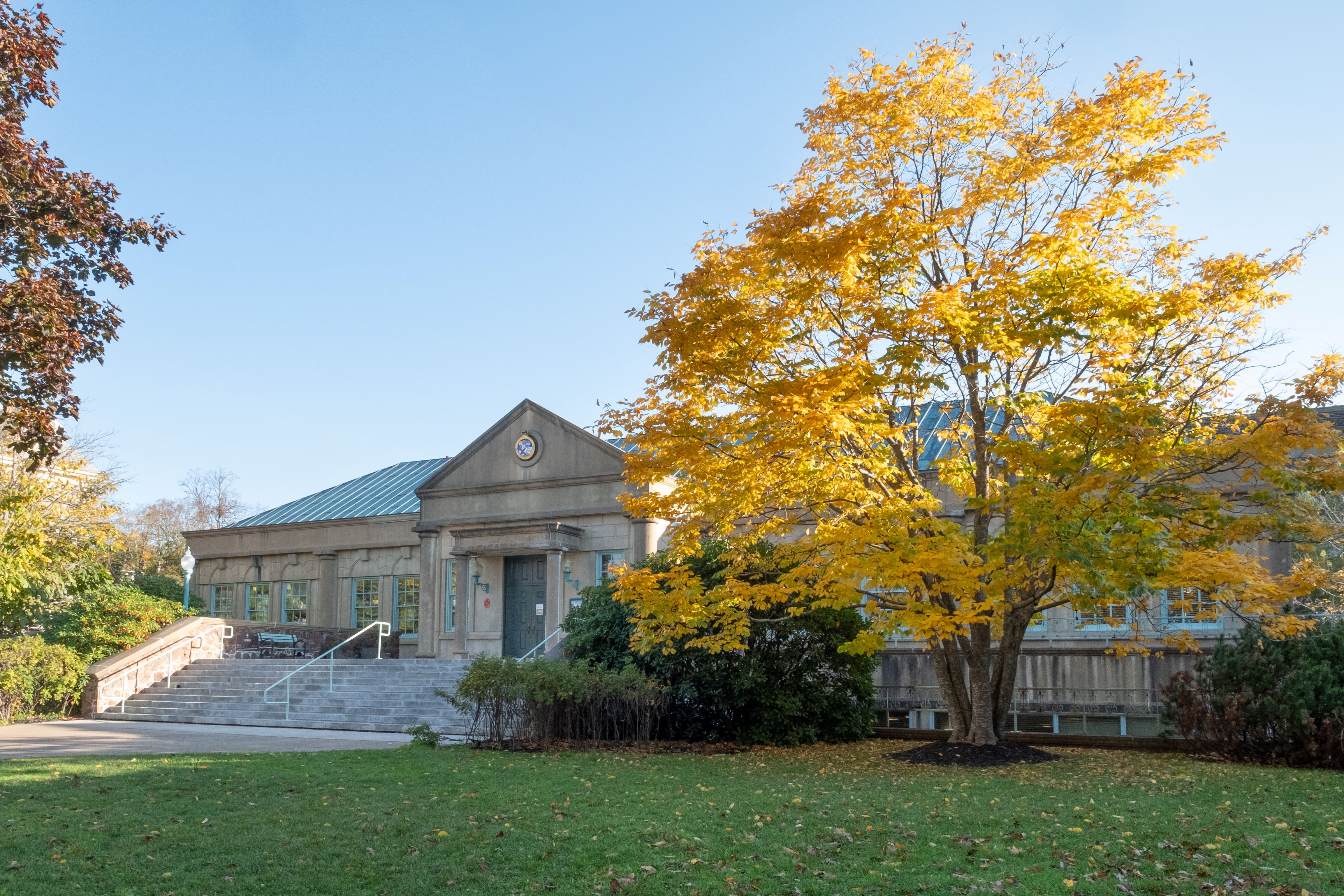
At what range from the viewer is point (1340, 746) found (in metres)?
13.3

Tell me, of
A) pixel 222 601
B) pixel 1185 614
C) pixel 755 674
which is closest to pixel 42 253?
pixel 755 674

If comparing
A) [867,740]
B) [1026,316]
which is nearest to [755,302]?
[1026,316]

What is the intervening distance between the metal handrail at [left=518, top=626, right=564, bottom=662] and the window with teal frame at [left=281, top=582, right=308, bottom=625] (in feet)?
33.6

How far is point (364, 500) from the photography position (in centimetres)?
3375

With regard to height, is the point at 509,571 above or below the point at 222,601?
above

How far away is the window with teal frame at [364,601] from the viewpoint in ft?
101

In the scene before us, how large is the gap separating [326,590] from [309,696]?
35.6ft

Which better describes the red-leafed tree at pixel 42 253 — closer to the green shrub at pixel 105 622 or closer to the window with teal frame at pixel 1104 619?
the green shrub at pixel 105 622

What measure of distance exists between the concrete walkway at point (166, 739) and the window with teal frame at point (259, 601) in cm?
1251

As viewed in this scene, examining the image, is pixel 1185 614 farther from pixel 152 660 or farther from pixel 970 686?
pixel 152 660

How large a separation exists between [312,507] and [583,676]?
72.1 ft

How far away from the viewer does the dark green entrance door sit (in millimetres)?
25109

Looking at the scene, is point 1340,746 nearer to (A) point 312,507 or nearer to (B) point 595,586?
(B) point 595,586

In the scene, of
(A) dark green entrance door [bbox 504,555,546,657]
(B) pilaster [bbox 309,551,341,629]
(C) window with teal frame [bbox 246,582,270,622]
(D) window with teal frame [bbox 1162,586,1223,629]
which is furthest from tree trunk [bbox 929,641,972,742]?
(C) window with teal frame [bbox 246,582,270,622]
